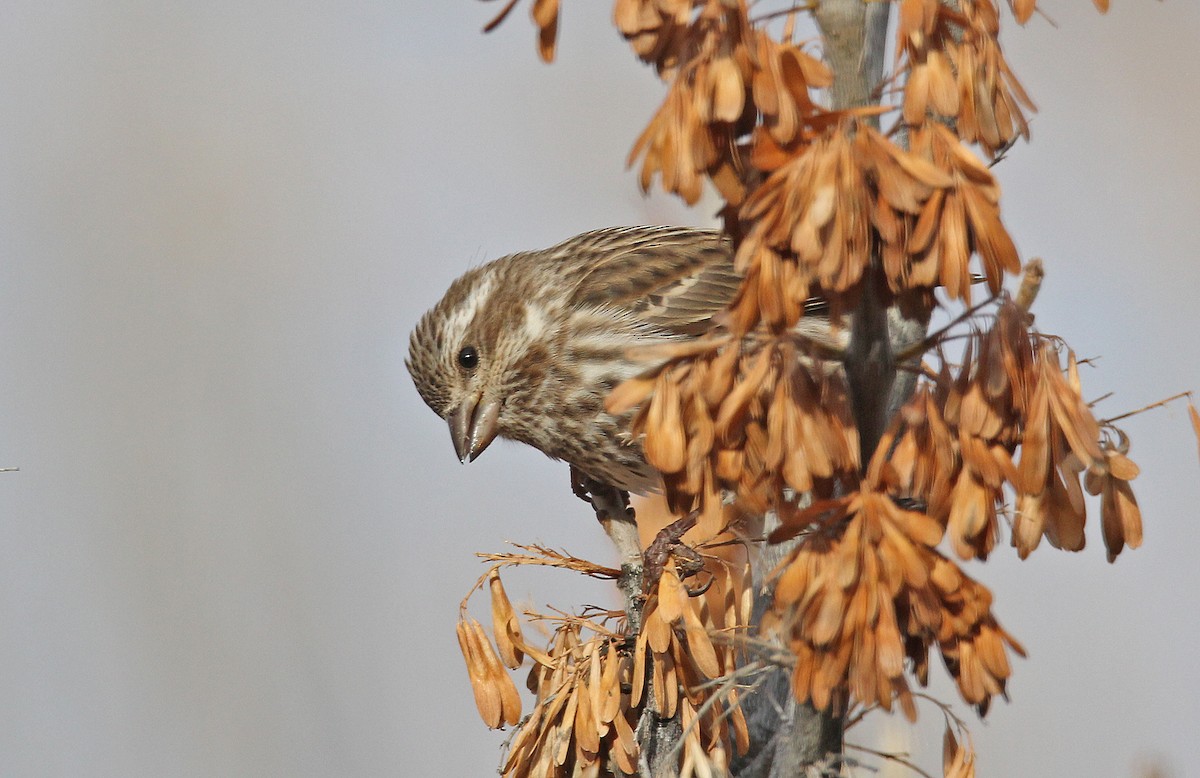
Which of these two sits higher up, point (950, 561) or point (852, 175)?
point (852, 175)

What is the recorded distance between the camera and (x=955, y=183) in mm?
1294

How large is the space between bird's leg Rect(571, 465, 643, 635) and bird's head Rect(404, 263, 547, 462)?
31 centimetres

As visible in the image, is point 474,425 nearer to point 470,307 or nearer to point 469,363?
point 469,363

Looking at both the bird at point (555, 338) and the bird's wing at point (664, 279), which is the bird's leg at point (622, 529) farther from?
the bird's wing at point (664, 279)

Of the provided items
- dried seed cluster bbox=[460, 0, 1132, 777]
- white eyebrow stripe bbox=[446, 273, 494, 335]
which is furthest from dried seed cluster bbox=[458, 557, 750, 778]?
white eyebrow stripe bbox=[446, 273, 494, 335]

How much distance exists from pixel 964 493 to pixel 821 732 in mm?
334

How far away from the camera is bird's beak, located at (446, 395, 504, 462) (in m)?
3.46

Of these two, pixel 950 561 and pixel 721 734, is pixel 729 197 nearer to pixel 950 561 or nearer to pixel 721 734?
pixel 950 561

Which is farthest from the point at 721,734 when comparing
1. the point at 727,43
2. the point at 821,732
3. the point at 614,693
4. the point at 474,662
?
the point at 727,43

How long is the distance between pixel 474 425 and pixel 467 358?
182 mm

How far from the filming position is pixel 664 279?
3.62 m

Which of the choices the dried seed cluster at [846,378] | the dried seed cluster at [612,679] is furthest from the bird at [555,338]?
the dried seed cluster at [846,378]

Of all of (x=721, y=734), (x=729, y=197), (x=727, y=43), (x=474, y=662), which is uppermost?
(x=727, y=43)

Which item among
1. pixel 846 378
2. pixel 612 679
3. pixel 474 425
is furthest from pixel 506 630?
pixel 474 425
